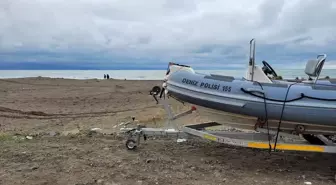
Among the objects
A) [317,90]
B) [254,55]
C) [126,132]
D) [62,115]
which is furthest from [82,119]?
[317,90]

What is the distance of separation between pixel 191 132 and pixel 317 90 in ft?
5.66

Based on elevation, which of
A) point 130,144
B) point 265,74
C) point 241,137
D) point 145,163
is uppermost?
point 265,74

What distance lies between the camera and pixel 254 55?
4.91 metres

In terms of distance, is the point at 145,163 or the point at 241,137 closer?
the point at 145,163

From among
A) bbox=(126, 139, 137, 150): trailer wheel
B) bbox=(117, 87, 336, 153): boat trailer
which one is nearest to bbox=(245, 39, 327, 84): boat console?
bbox=(117, 87, 336, 153): boat trailer

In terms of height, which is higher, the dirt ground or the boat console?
the boat console

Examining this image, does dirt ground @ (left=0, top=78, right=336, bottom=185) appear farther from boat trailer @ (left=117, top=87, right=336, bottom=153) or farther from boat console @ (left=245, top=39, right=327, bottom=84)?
boat console @ (left=245, top=39, right=327, bottom=84)

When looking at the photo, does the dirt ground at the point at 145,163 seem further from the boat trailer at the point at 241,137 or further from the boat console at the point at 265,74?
the boat console at the point at 265,74

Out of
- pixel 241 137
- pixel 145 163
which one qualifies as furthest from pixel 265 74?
pixel 145 163

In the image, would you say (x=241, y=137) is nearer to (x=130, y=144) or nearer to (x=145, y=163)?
(x=145, y=163)

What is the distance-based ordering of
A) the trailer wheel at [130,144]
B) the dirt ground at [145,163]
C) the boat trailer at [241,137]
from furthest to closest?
1. the trailer wheel at [130,144]
2. the boat trailer at [241,137]
3. the dirt ground at [145,163]

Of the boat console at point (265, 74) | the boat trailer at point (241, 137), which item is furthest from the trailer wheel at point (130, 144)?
the boat console at point (265, 74)

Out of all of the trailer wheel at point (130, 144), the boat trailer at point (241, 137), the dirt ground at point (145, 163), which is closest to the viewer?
the dirt ground at point (145, 163)

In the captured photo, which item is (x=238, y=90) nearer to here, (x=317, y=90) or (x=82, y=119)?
(x=317, y=90)
